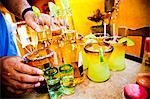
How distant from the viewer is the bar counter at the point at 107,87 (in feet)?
2.46

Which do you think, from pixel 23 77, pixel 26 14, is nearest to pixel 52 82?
pixel 23 77

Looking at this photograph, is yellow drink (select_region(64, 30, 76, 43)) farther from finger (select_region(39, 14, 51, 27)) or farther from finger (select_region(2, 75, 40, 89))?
finger (select_region(2, 75, 40, 89))

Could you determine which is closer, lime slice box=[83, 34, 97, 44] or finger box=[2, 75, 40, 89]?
finger box=[2, 75, 40, 89]

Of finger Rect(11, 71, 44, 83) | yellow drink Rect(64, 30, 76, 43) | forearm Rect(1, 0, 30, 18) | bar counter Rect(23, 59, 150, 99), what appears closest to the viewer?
finger Rect(11, 71, 44, 83)

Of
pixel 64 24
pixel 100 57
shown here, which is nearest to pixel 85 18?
pixel 64 24

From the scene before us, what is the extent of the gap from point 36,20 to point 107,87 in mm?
496

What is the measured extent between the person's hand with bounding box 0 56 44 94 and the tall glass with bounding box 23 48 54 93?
6 centimetres

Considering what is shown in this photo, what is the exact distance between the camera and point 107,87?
2.64 ft

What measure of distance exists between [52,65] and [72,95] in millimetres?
143

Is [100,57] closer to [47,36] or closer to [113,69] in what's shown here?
[113,69]

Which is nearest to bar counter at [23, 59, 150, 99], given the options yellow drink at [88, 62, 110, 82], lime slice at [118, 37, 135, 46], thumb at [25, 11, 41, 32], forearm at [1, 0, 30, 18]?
yellow drink at [88, 62, 110, 82]

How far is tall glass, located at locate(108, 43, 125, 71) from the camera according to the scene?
0.93 meters

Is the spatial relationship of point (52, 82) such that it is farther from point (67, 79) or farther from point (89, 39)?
point (89, 39)

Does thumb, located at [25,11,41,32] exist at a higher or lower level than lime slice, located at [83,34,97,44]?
higher
